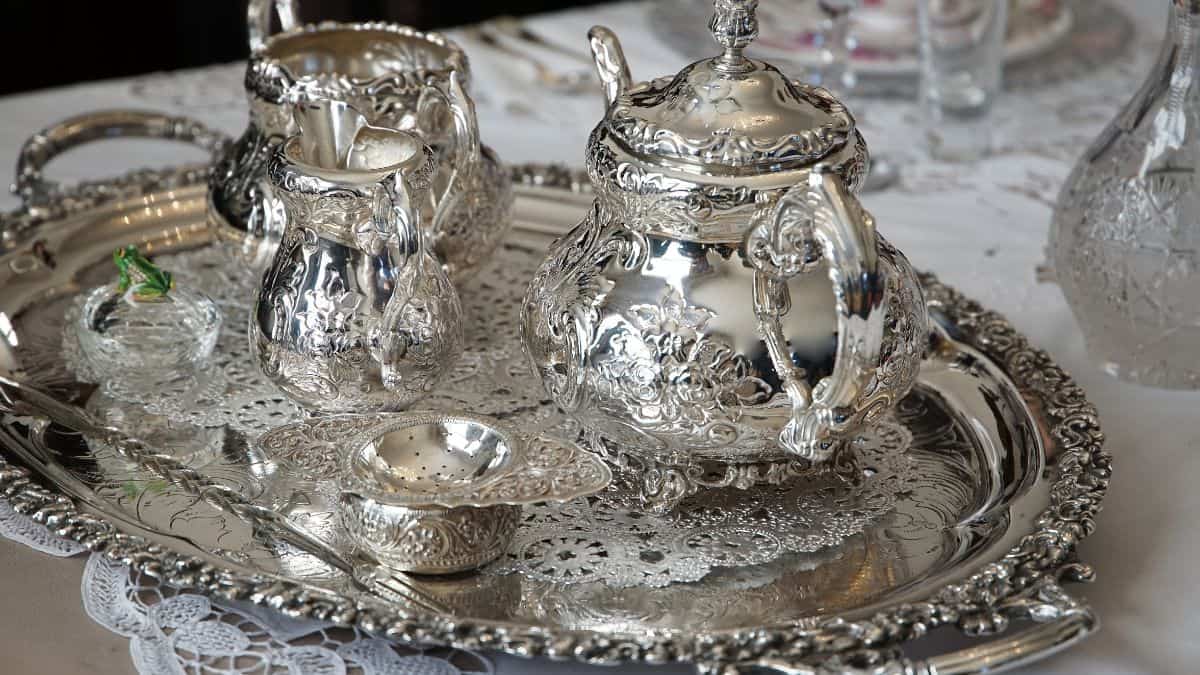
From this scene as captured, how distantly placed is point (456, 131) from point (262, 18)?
259 millimetres

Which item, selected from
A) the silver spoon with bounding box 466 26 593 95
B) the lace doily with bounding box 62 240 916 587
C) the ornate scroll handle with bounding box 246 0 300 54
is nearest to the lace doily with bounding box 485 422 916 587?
the lace doily with bounding box 62 240 916 587

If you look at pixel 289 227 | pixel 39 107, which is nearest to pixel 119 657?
pixel 289 227

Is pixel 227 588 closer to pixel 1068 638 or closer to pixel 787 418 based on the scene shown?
pixel 787 418

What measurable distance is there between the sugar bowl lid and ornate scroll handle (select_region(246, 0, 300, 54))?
0.41 m

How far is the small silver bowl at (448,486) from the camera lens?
2.34 feet

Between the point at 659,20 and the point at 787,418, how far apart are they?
109 centimetres

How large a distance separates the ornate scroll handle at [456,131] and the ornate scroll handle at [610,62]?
0.10 metres

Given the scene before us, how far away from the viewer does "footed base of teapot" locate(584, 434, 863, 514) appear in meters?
0.82

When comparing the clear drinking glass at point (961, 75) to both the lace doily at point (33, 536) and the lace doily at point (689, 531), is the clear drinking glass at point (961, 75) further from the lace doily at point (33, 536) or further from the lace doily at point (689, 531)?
the lace doily at point (33, 536)

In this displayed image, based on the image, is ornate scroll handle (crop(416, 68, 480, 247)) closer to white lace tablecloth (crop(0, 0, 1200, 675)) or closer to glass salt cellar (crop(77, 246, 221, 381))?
glass salt cellar (crop(77, 246, 221, 381))

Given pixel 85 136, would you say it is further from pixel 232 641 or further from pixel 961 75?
pixel 961 75

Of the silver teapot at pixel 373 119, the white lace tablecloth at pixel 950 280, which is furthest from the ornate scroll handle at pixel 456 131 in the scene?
the white lace tablecloth at pixel 950 280

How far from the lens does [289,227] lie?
868 mm

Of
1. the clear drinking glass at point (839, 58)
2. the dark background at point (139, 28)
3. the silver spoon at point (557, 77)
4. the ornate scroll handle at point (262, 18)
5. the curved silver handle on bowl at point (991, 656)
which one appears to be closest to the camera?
the curved silver handle on bowl at point (991, 656)
